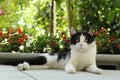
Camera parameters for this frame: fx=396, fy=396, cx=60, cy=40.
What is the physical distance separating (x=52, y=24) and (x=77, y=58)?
7.95 ft

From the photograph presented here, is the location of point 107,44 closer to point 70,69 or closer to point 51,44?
point 51,44

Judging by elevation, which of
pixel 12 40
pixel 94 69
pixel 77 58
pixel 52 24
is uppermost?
pixel 52 24

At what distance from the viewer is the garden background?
5.03 m

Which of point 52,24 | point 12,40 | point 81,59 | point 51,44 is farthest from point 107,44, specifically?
point 52,24

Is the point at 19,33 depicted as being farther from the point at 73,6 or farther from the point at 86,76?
the point at 86,76

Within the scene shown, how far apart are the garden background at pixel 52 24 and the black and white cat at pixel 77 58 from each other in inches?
17.6

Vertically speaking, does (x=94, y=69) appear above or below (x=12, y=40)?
below

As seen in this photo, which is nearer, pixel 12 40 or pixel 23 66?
pixel 23 66

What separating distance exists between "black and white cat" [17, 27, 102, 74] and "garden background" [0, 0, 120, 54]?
0.45m

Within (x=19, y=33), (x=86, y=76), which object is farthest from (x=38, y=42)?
(x=86, y=76)

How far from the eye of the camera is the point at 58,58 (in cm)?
415

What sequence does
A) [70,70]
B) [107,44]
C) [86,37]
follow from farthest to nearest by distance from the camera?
[107,44] → [86,37] → [70,70]

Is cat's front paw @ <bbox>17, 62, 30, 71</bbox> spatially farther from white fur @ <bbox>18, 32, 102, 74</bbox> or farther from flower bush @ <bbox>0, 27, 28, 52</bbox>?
flower bush @ <bbox>0, 27, 28, 52</bbox>

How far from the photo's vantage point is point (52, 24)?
20.7 ft
